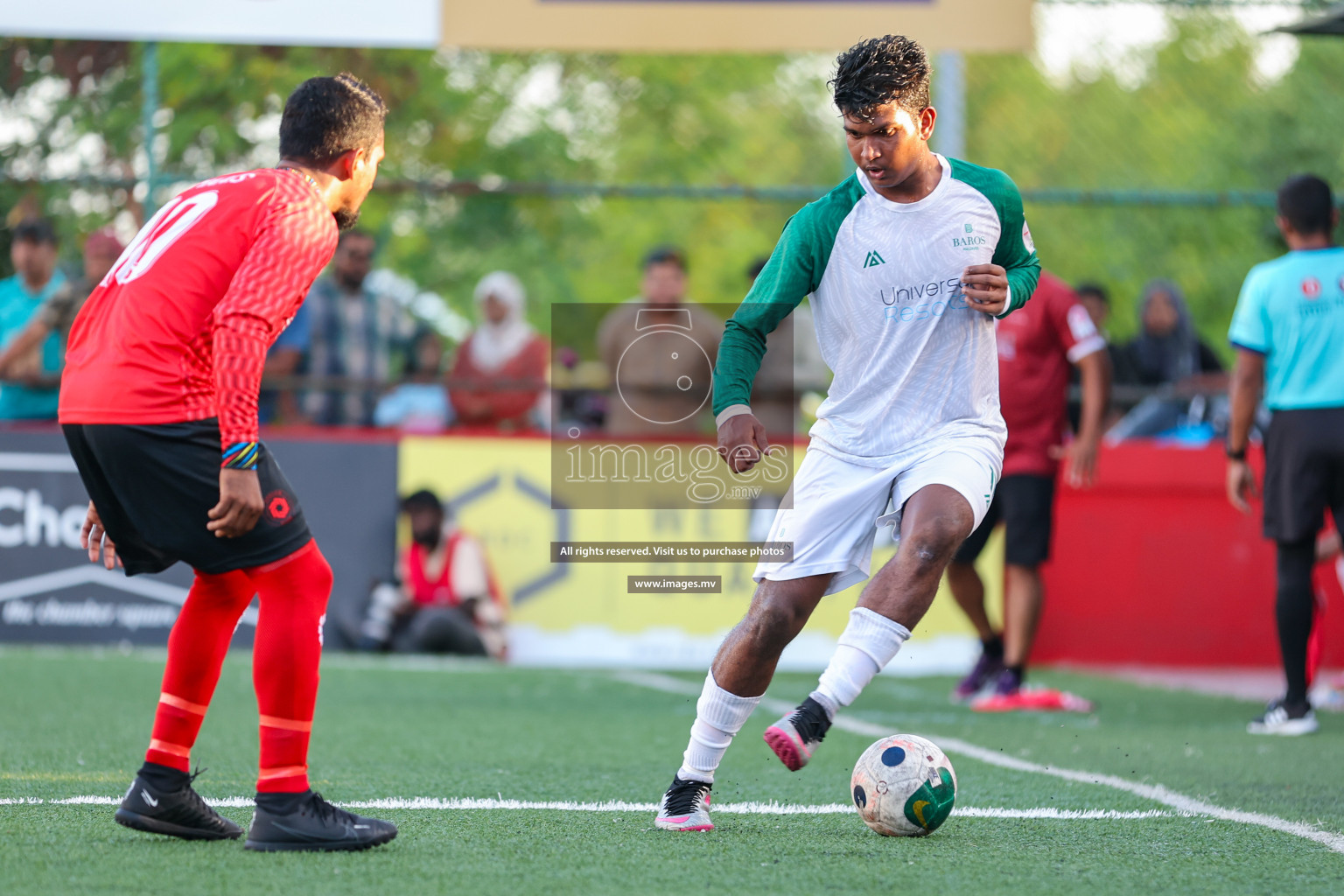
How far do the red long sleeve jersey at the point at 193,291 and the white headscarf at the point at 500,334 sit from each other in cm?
754

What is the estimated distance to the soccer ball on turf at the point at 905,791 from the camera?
4.30 metres

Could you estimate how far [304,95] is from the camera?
404 cm

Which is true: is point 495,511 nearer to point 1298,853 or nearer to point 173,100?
point 173,100

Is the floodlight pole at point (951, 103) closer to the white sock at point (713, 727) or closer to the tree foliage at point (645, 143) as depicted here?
the tree foliage at point (645, 143)

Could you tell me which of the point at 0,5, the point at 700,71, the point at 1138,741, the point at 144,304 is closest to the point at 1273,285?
the point at 1138,741

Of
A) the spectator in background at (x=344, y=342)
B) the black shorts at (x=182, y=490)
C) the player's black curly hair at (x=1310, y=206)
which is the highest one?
the player's black curly hair at (x=1310, y=206)

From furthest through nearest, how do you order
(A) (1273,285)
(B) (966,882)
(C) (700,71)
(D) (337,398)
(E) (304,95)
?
(C) (700,71) → (D) (337,398) → (A) (1273,285) → (E) (304,95) → (B) (966,882)

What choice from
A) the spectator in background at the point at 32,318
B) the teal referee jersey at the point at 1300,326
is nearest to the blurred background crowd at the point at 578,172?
the spectator in background at the point at 32,318

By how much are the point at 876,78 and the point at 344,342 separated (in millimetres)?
7250

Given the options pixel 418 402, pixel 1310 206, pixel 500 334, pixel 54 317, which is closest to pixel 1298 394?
pixel 1310 206

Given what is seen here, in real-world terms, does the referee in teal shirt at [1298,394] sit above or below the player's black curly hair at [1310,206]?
below

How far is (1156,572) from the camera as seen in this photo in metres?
10.8

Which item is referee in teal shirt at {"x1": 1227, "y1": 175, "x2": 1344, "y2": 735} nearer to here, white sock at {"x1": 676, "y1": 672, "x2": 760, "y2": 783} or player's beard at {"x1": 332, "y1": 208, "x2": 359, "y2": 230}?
white sock at {"x1": 676, "y1": 672, "x2": 760, "y2": 783}

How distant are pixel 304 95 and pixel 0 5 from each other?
308 inches
